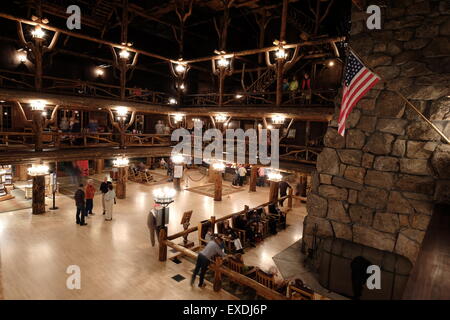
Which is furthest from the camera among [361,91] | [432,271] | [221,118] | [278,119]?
[221,118]

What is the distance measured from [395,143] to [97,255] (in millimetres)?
9087

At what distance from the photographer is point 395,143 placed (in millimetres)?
6180

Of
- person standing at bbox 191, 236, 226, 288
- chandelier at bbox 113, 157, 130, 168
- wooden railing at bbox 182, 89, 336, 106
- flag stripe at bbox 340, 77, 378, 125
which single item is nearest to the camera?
flag stripe at bbox 340, 77, 378, 125

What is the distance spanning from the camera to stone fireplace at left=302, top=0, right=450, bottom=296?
573 cm

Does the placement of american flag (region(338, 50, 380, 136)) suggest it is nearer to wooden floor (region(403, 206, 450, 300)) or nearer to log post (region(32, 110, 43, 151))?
wooden floor (region(403, 206, 450, 300))

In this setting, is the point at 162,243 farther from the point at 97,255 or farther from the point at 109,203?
the point at 109,203

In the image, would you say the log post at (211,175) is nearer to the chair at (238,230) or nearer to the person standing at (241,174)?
the person standing at (241,174)

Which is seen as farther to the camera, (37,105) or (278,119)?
(278,119)

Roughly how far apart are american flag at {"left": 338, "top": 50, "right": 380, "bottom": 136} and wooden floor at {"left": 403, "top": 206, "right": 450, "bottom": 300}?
2878 mm

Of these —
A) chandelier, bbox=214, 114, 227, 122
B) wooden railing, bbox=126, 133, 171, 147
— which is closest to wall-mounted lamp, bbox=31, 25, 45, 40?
wooden railing, bbox=126, 133, 171, 147

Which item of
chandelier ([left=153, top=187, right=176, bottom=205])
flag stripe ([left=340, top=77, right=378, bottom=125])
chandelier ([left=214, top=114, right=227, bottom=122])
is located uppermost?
chandelier ([left=214, top=114, right=227, bottom=122])

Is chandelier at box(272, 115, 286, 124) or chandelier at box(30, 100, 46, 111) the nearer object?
chandelier at box(30, 100, 46, 111)

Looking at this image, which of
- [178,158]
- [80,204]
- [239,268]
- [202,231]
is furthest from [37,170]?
[239,268]
